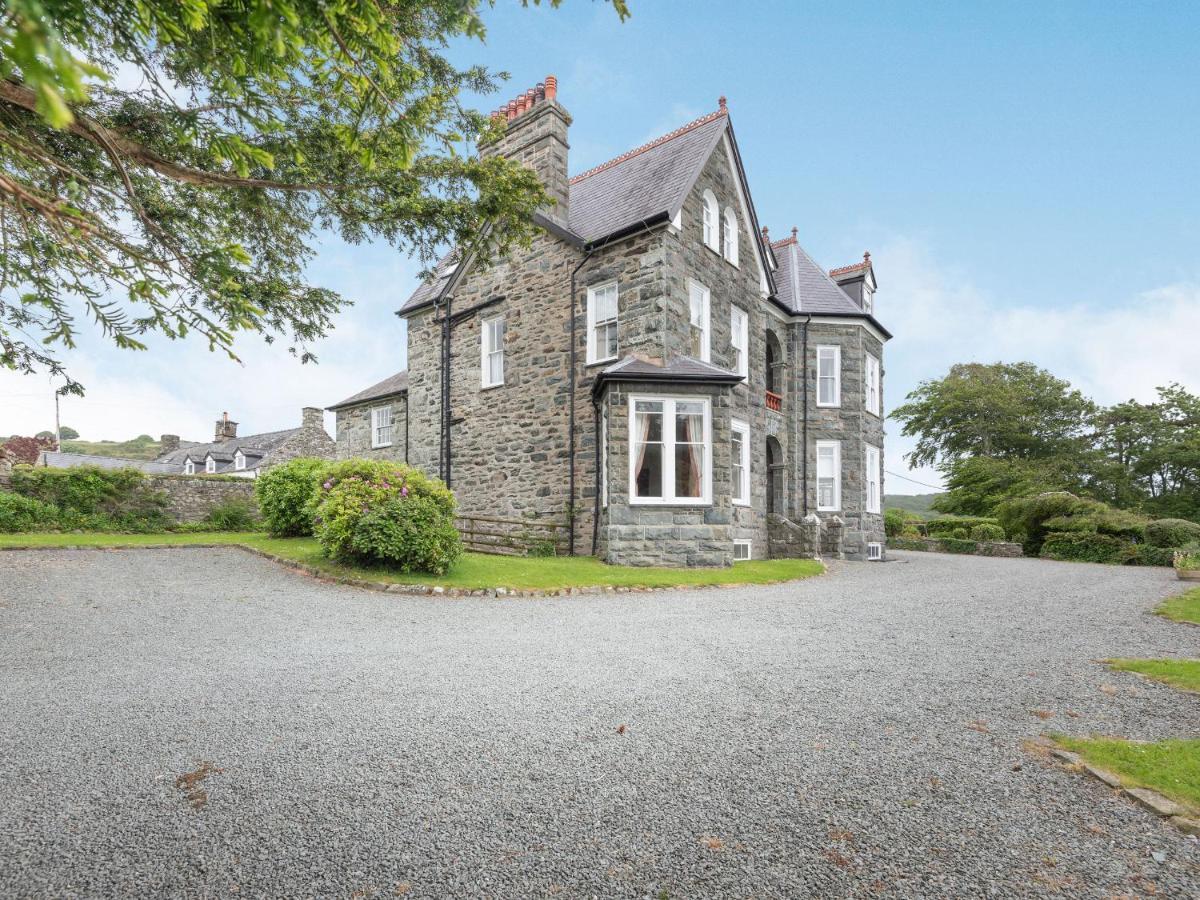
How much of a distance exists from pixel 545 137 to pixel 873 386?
549 inches

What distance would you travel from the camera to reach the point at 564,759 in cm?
354

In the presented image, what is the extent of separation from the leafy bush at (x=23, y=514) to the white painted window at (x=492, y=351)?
12.0m

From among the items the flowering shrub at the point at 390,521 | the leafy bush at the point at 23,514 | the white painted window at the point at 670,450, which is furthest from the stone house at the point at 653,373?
the leafy bush at the point at 23,514

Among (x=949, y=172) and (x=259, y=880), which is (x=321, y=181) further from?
(x=949, y=172)

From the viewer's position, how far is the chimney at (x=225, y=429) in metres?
43.4

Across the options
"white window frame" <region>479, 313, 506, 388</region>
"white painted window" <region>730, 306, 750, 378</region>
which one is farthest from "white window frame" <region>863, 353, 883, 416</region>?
"white window frame" <region>479, 313, 506, 388</region>

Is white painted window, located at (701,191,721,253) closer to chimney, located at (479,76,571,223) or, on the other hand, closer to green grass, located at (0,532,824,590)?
chimney, located at (479,76,571,223)

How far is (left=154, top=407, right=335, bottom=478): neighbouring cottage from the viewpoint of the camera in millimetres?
35219

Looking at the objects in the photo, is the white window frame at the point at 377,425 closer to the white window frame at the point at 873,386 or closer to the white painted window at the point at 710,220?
the white painted window at the point at 710,220

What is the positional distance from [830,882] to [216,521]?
21.1 meters

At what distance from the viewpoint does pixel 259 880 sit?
2.42 metres

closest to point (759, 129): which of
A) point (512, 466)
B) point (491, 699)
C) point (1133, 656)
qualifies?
point (512, 466)

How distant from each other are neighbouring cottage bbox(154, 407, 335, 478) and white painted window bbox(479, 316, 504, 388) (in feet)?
61.0

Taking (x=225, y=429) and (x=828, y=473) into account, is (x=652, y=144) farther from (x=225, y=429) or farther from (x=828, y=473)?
(x=225, y=429)
